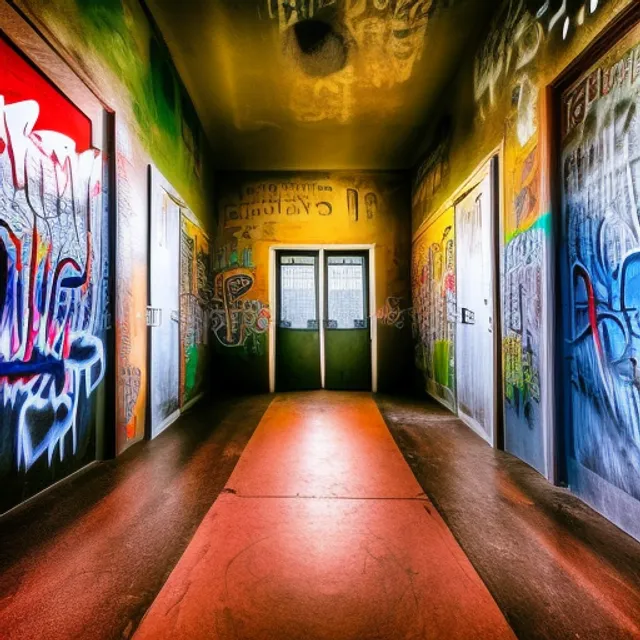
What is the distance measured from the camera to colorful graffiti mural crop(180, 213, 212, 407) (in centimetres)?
355

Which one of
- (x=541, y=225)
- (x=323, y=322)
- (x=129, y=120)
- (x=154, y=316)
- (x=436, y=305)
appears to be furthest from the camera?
(x=323, y=322)

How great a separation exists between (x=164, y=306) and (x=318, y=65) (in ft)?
A: 8.10

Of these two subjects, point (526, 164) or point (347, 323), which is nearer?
point (526, 164)

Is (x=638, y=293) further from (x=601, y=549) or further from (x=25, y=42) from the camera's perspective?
(x=25, y=42)

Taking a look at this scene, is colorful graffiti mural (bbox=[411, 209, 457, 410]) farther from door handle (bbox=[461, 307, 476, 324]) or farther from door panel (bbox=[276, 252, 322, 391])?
door panel (bbox=[276, 252, 322, 391])

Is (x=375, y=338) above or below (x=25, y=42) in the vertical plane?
below

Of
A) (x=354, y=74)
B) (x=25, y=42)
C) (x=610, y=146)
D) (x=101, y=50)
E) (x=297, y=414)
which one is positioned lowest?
(x=297, y=414)

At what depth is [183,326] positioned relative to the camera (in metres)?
3.55

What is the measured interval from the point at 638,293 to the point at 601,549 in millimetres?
1012

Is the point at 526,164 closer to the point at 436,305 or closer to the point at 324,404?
the point at 436,305

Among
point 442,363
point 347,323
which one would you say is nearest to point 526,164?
point 442,363

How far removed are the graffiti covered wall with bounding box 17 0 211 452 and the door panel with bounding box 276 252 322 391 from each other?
2.28m

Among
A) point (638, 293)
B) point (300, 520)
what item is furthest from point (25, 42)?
point (638, 293)

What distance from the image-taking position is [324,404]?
157 inches
